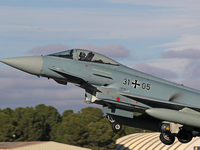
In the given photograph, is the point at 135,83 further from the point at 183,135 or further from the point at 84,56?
the point at 183,135

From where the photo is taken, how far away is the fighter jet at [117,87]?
56.3 ft

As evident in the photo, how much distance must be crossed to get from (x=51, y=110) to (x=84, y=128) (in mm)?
33760

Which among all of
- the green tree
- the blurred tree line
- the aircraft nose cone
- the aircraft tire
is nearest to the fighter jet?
the aircraft nose cone

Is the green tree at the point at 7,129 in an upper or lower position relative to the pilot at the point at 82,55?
lower

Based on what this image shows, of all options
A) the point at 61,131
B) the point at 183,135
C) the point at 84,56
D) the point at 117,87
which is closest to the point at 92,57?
the point at 84,56

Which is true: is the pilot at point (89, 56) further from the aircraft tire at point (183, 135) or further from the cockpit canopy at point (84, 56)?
the aircraft tire at point (183, 135)

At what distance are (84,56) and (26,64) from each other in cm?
309

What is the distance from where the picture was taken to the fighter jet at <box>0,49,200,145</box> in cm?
1717

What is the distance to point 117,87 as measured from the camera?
17844 mm

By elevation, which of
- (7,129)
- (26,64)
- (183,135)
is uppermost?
(26,64)

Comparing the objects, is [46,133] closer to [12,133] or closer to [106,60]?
[12,133]

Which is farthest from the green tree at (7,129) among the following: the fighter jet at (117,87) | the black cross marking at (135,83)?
the black cross marking at (135,83)

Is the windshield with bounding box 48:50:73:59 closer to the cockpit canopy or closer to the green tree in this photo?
the cockpit canopy

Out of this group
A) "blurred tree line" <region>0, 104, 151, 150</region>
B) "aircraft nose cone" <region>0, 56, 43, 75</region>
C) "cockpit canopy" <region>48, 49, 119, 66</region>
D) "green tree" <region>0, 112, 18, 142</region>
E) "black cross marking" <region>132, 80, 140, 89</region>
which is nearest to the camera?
"aircraft nose cone" <region>0, 56, 43, 75</region>
